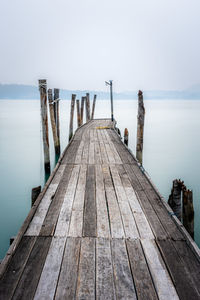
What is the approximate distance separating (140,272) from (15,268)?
126 cm

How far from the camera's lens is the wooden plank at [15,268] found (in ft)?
7.02

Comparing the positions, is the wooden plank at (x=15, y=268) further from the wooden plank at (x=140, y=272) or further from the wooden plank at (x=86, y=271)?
the wooden plank at (x=140, y=272)

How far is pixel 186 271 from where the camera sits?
2385 millimetres

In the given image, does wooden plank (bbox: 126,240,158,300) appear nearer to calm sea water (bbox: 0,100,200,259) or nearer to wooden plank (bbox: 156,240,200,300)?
wooden plank (bbox: 156,240,200,300)

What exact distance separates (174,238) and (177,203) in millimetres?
1573

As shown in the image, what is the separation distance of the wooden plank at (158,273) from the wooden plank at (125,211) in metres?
0.22

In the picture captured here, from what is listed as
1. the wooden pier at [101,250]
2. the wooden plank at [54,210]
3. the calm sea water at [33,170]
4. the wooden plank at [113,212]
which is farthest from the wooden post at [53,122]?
the wooden pier at [101,250]

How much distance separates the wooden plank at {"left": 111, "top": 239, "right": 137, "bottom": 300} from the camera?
2105 millimetres

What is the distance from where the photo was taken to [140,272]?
235cm

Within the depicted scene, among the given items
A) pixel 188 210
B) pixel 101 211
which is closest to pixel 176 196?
pixel 188 210

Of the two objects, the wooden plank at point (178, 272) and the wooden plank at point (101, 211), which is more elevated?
the wooden plank at point (101, 211)

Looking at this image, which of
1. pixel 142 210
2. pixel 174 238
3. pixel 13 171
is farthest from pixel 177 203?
pixel 13 171

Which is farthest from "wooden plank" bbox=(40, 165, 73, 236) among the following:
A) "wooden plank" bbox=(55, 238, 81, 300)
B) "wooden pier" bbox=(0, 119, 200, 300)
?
"wooden plank" bbox=(55, 238, 81, 300)

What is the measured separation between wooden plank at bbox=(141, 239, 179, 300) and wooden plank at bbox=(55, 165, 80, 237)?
1025 mm
